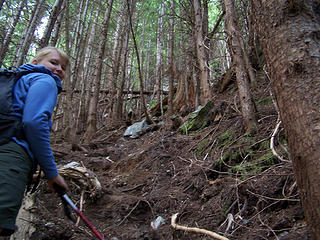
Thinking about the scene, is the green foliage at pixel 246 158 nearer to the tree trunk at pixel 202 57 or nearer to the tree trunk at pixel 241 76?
the tree trunk at pixel 241 76

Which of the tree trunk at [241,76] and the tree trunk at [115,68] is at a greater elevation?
the tree trunk at [115,68]

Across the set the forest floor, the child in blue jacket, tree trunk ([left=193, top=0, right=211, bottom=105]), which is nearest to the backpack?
the child in blue jacket

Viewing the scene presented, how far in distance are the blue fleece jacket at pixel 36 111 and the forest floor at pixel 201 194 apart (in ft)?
4.02

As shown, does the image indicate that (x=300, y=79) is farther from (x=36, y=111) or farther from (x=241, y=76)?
(x=241, y=76)

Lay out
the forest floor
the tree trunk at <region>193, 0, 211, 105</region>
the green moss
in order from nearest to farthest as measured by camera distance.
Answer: the forest floor → the green moss → the tree trunk at <region>193, 0, 211, 105</region>

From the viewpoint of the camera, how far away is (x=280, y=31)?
1458 mm

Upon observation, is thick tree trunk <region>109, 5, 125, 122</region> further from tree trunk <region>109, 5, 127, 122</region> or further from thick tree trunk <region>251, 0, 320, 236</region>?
thick tree trunk <region>251, 0, 320, 236</region>

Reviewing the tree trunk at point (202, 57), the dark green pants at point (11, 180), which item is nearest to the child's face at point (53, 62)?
the dark green pants at point (11, 180)

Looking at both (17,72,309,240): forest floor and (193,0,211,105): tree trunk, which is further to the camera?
(193,0,211,105): tree trunk

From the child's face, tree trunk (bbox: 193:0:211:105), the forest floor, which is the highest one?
tree trunk (bbox: 193:0:211:105)

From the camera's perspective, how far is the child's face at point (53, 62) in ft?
6.15

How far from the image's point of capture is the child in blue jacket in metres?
1.29

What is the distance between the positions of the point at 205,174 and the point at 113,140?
5437mm

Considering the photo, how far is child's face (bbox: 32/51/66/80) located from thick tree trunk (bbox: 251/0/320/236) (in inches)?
61.8
